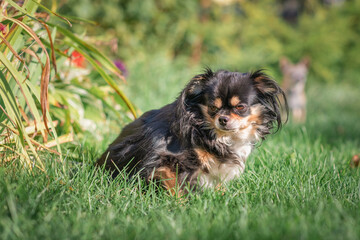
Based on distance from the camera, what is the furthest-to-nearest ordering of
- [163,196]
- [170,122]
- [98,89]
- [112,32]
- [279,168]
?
[112,32] → [98,89] → [279,168] → [170,122] → [163,196]

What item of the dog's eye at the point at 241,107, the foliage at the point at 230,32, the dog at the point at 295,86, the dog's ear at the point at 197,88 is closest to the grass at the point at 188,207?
the dog's eye at the point at 241,107

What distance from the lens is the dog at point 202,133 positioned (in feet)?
8.66

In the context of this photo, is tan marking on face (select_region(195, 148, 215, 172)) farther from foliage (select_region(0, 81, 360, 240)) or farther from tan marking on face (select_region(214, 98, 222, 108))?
tan marking on face (select_region(214, 98, 222, 108))

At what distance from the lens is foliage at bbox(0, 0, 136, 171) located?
8.02ft

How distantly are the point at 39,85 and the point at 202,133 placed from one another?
1.72 m

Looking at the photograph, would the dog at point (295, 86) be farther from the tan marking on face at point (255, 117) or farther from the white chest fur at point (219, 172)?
the white chest fur at point (219, 172)

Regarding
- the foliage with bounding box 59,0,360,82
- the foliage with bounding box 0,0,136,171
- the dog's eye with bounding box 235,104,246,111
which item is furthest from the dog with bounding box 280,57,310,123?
the dog's eye with bounding box 235,104,246,111

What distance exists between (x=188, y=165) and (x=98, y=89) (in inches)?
73.7

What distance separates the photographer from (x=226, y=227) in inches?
76.0

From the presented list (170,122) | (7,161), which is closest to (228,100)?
(170,122)

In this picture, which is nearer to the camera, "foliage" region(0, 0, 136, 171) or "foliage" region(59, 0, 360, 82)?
"foliage" region(0, 0, 136, 171)

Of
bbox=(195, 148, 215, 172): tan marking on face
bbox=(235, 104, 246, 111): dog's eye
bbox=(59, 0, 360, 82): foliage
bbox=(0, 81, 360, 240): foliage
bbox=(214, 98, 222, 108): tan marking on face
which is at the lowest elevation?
bbox=(0, 81, 360, 240): foliage

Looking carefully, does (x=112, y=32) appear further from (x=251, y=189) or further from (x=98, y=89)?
(x=251, y=189)

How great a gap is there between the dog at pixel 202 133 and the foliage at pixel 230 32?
235cm
